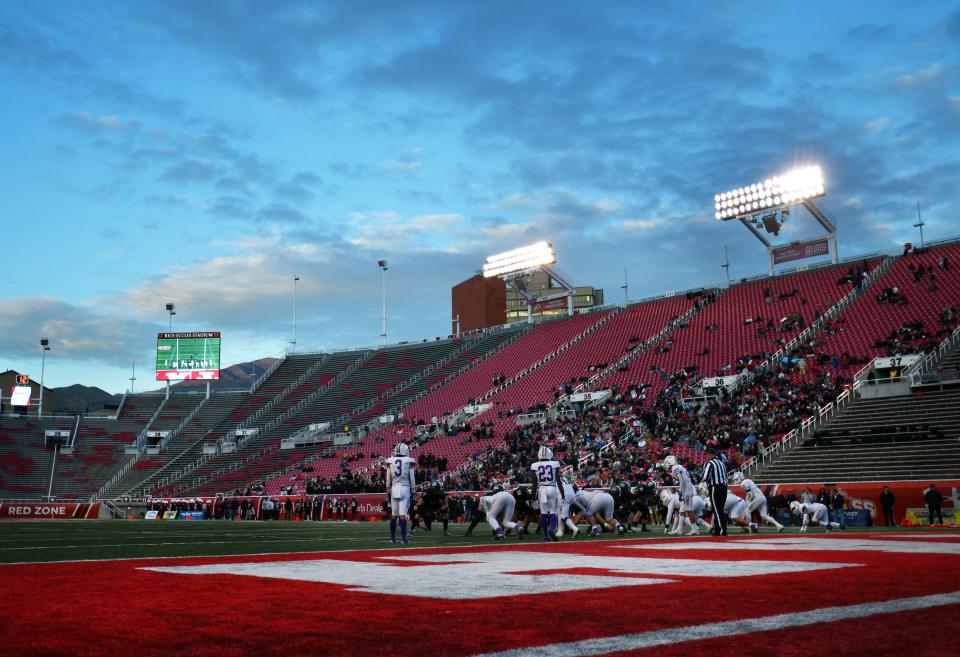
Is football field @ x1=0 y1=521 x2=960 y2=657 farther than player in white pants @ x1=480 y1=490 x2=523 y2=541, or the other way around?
player in white pants @ x1=480 y1=490 x2=523 y2=541

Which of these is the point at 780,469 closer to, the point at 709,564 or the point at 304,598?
the point at 709,564

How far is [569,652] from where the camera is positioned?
4605 millimetres

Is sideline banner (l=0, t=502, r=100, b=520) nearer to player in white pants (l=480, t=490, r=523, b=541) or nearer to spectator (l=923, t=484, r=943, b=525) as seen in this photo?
player in white pants (l=480, t=490, r=523, b=541)

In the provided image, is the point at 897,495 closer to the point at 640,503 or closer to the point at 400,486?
the point at 640,503

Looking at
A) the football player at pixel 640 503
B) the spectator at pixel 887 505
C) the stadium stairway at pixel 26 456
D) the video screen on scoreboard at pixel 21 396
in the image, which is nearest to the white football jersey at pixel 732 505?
the football player at pixel 640 503

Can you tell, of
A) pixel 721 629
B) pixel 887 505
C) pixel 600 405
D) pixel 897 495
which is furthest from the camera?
pixel 600 405

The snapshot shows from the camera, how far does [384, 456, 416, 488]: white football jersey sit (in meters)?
16.8

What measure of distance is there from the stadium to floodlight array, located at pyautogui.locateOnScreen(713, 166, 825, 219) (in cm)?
14

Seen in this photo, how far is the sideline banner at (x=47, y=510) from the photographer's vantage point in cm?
4312

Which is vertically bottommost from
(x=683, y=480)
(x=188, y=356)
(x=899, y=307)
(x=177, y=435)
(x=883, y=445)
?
(x=683, y=480)

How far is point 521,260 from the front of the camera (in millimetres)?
65438

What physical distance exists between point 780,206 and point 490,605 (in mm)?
48449

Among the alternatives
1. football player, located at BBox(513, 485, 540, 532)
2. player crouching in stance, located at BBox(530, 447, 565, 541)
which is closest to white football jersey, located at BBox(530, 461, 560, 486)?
player crouching in stance, located at BBox(530, 447, 565, 541)

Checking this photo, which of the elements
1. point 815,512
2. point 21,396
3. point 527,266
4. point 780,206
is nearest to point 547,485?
point 815,512
